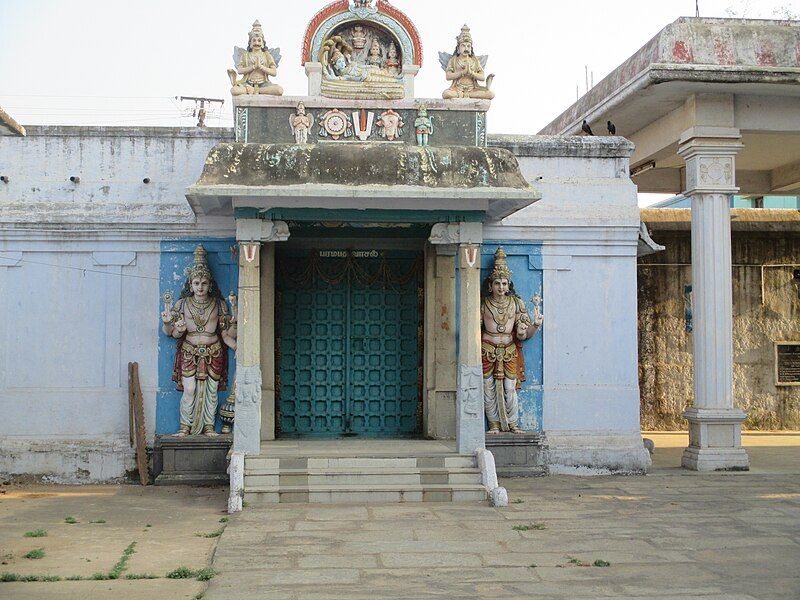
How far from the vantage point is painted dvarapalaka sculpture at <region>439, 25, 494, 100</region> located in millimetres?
12117

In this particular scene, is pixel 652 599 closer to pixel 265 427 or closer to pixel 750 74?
pixel 265 427

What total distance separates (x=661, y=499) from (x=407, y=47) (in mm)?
6358

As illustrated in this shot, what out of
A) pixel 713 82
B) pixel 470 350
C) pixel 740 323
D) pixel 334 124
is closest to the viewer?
pixel 470 350

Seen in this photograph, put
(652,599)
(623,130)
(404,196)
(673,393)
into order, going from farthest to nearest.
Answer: (673,393) → (623,130) → (404,196) → (652,599)

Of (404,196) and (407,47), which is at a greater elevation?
(407,47)

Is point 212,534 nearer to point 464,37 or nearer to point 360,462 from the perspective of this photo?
point 360,462

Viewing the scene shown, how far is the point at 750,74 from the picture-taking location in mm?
12844

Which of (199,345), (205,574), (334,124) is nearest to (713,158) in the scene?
(334,124)

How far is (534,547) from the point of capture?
27.4ft

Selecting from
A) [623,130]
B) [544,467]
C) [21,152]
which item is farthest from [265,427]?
[623,130]

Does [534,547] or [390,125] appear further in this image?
[390,125]

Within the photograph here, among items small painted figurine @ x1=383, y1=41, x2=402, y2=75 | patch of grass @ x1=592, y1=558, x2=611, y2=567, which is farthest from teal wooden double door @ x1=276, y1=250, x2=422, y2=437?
patch of grass @ x1=592, y1=558, x2=611, y2=567

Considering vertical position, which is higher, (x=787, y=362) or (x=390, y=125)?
(x=390, y=125)

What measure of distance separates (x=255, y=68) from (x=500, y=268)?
4.03 metres
